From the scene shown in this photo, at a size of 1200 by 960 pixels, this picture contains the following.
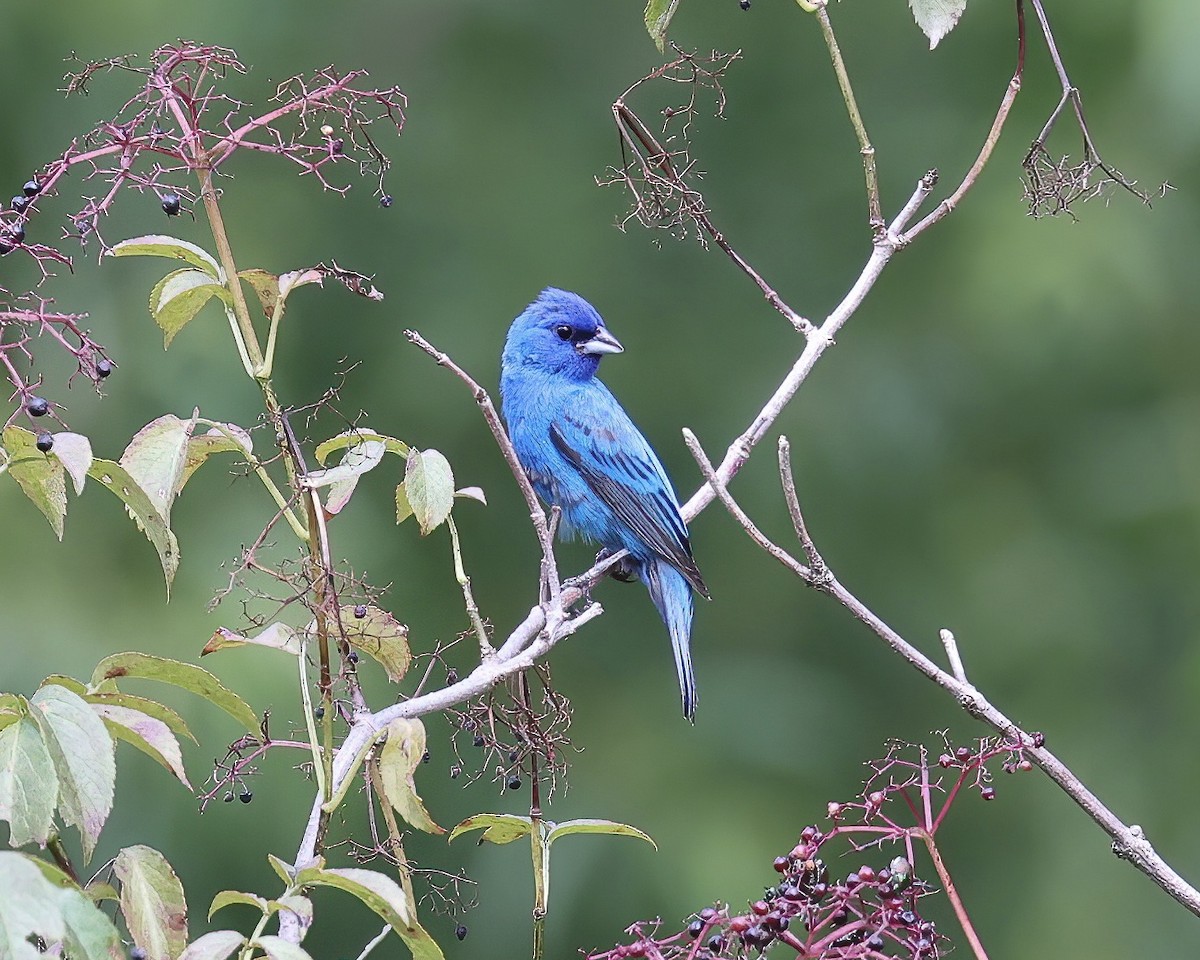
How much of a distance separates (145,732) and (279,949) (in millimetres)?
275

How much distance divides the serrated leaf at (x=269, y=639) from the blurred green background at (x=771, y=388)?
4.34 metres

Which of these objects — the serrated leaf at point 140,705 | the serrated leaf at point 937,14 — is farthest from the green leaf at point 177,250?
the serrated leaf at point 937,14

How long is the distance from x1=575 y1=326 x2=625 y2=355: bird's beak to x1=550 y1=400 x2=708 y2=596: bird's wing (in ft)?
0.55

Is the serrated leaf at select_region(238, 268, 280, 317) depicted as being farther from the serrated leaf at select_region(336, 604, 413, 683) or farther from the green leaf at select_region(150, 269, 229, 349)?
the serrated leaf at select_region(336, 604, 413, 683)

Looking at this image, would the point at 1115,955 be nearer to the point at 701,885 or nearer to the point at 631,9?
the point at 701,885

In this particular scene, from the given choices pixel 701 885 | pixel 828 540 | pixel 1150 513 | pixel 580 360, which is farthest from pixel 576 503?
pixel 1150 513

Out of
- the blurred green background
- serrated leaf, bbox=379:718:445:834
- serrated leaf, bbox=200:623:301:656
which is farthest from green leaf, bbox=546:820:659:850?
the blurred green background

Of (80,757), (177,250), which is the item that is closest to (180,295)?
(177,250)

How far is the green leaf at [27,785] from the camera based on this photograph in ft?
3.88

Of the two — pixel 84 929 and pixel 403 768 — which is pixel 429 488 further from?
pixel 84 929

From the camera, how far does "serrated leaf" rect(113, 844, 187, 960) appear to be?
4.28 ft

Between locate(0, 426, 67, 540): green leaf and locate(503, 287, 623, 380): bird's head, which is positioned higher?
locate(503, 287, 623, 380): bird's head

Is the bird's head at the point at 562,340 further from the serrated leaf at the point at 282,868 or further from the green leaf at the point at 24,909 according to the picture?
the green leaf at the point at 24,909

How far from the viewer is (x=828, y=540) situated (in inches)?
279
